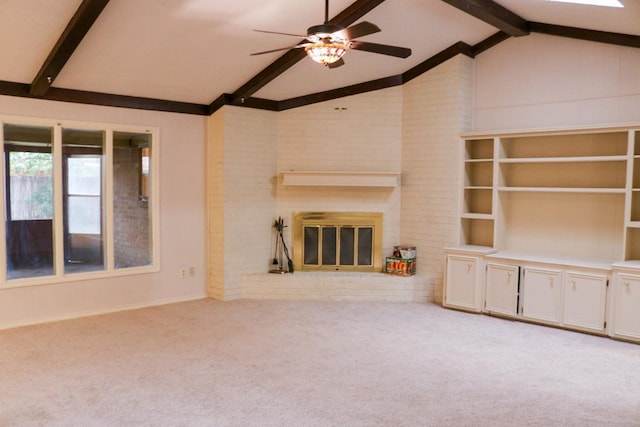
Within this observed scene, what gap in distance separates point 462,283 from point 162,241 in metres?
3.64

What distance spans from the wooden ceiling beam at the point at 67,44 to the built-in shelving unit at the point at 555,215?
4.15 meters

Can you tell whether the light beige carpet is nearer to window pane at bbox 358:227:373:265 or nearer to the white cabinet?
the white cabinet

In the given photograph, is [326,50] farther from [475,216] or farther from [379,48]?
[475,216]

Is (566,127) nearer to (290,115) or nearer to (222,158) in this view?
(290,115)

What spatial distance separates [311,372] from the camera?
13.0 ft

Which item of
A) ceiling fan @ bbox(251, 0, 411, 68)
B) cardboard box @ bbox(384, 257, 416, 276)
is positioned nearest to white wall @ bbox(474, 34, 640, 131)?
cardboard box @ bbox(384, 257, 416, 276)

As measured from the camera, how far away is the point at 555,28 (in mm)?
5430

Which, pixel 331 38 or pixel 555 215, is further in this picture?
pixel 555 215

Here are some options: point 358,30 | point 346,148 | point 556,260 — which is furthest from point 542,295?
point 358,30

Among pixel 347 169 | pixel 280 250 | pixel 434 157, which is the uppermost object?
pixel 434 157

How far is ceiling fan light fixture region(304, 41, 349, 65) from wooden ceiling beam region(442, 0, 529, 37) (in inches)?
57.1

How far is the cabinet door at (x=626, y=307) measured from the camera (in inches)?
184

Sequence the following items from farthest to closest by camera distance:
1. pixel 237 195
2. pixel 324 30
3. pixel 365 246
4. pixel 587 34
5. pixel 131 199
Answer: pixel 365 246 < pixel 237 195 < pixel 131 199 < pixel 587 34 < pixel 324 30

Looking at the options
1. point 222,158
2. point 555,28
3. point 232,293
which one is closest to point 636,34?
point 555,28
